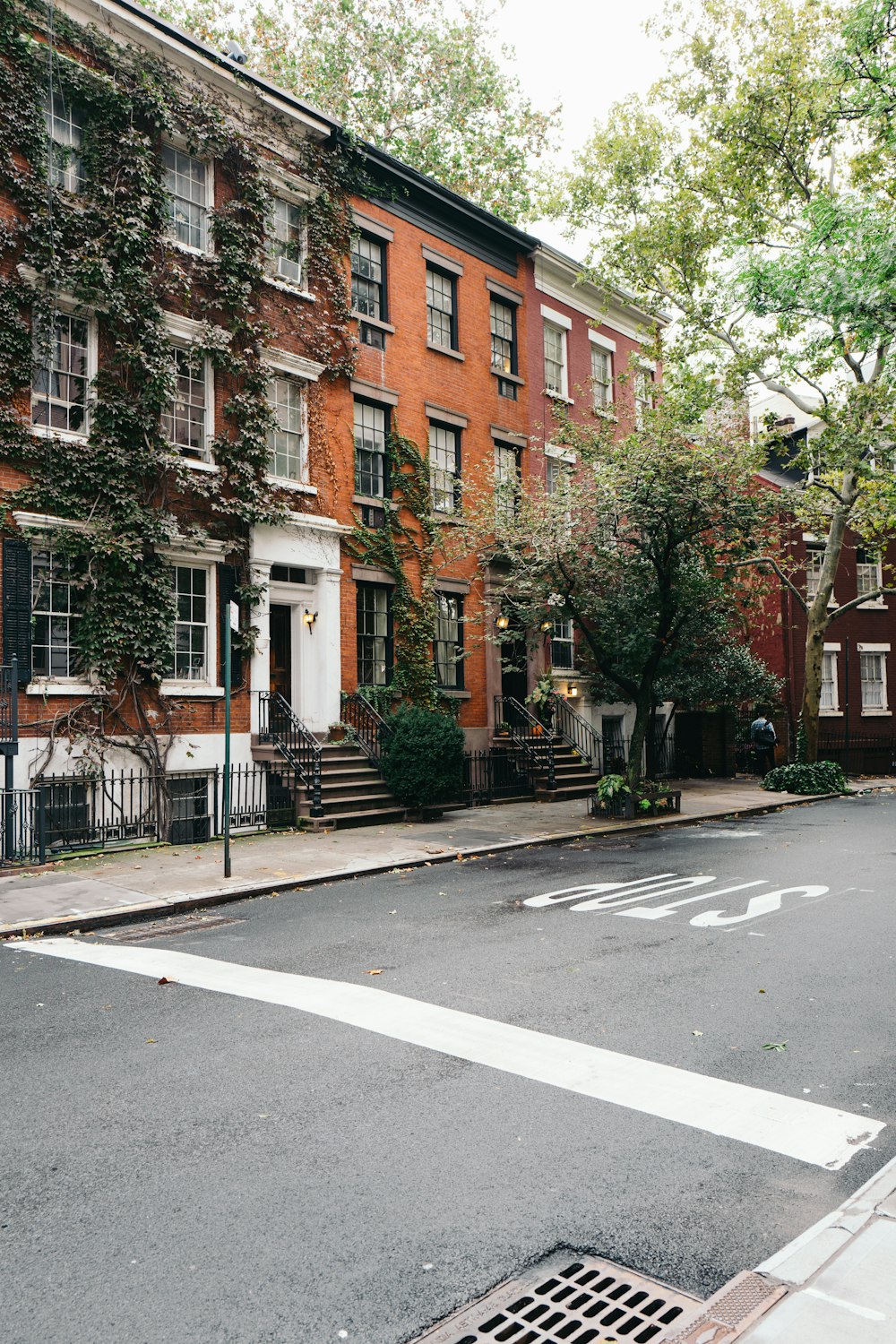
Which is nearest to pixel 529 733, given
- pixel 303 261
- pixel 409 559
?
pixel 409 559

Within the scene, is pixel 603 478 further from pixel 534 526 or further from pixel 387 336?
pixel 387 336

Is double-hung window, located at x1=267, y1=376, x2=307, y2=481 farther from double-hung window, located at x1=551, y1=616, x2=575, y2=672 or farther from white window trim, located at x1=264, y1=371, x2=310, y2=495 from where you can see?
double-hung window, located at x1=551, y1=616, x2=575, y2=672

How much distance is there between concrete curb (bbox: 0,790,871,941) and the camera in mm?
9086

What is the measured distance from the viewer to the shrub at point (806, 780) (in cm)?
2309

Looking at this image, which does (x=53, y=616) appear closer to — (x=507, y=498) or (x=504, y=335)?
(x=507, y=498)

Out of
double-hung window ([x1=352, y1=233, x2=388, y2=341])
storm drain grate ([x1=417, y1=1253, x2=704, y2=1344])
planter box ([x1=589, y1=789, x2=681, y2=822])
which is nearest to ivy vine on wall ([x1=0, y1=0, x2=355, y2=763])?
double-hung window ([x1=352, y1=233, x2=388, y2=341])

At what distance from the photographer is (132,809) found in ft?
47.5

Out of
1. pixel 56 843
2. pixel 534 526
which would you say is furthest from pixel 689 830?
pixel 56 843

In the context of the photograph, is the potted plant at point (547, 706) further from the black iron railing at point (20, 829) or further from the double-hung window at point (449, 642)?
the black iron railing at point (20, 829)

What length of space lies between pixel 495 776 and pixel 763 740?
1039 cm

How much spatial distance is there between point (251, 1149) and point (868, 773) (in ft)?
105

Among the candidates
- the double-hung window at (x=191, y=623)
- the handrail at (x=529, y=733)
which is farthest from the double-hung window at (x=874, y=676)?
the double-hung window at (x=191, y=623)

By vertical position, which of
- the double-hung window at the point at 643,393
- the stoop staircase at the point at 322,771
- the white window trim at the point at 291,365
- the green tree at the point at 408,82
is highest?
the green tree at the point at 408,82

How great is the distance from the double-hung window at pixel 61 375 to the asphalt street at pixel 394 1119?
8927 mm
